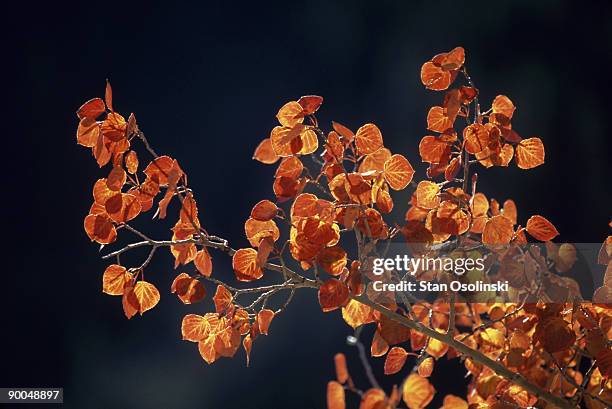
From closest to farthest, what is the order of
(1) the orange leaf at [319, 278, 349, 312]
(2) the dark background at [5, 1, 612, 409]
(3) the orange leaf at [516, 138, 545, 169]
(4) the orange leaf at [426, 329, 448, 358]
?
(1) the orange leaf at [319, 278, 349, 312]
(3) the orange leaf at [516, 138, 545, 169]
(4) the orange leaf at [426, 329, 448, 358]
(2) the dark background at [5, 1, 612, 409]

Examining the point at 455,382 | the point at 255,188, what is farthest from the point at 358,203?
the point at 455,382

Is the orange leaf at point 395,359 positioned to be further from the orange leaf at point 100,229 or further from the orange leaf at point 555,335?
the orange leaf at point 100,229

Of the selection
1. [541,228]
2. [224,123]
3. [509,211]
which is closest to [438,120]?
[541,228]

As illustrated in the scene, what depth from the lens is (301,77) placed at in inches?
69.0

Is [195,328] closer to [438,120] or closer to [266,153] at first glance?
[266,153]

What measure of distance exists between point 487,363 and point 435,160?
0.18 m

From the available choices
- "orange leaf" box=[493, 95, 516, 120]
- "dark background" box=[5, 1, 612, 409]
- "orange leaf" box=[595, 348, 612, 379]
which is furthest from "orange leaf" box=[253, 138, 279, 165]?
"dark background" box=[5, 1, 612, 409]

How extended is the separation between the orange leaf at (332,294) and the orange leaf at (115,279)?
180 mm

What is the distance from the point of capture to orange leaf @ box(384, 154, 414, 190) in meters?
0.62

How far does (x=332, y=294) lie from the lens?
57cm

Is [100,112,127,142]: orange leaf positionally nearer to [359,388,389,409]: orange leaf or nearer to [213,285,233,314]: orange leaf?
[213,285,233,314]: orange leaf

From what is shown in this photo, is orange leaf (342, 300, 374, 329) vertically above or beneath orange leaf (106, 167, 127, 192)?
beneath

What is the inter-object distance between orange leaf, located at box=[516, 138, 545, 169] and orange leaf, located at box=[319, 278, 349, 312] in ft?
0.73

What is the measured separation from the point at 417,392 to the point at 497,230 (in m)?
0.16
